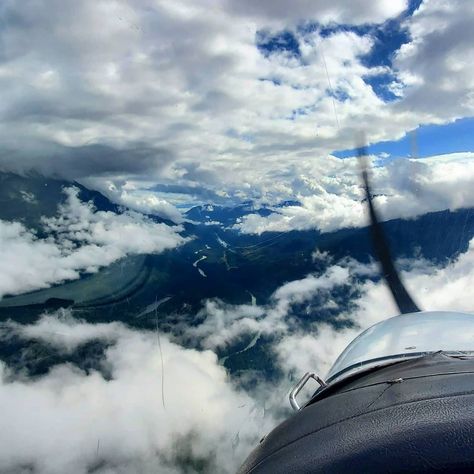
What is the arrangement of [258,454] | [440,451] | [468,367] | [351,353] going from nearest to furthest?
1. [440,451]
2. [258,454]
3. [468,367]
4. [351,353]

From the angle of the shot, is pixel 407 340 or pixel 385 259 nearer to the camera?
pixel 407 340

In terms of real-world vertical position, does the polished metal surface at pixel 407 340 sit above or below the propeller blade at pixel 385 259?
below

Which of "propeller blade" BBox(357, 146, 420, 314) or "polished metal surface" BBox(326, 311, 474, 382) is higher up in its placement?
"propeller blade" BBox(357, 146, 420, 314)

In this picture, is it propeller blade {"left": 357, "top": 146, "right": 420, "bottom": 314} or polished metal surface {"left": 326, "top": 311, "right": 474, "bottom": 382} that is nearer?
polished metal surface {"left": 326, "top": 311, "right": 474, "bottom": 382}

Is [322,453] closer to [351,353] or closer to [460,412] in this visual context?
[460,412]

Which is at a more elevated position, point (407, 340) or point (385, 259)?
point (385, 259)

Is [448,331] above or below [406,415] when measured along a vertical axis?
above

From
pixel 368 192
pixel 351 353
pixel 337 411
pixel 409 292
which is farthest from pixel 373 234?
pixel 337 411

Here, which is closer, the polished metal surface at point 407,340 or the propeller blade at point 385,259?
the polished metal surface at point 407,340
